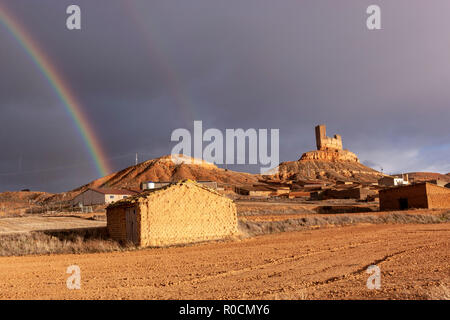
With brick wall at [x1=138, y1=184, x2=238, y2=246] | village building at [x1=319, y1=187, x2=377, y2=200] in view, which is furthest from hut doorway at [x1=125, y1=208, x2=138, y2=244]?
village building at [x1=319, y1=187, x2=377, y2=200]

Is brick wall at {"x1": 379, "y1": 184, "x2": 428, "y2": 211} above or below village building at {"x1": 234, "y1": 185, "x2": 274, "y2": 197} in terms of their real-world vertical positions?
below

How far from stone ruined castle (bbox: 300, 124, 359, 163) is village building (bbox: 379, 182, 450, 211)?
11816 centimetres

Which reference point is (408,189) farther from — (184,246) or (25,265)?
(25,265)

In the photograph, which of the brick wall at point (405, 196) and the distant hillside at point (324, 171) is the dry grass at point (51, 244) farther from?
the distant hillside at point (324, 171)

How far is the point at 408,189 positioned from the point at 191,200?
31.0 metres

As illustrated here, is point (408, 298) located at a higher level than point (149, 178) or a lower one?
lower

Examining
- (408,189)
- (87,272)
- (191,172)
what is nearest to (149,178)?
(191,172)

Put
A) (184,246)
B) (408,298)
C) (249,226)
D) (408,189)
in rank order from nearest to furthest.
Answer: (408,298)
(184,246)
(249,226)
(408,189)

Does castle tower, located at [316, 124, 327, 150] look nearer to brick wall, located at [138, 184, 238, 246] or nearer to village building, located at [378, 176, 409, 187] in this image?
village building, located at [378, 176, 409, 187]

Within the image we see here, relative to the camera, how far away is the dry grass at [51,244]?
20172 millimetres

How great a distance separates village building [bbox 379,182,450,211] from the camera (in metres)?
41.5

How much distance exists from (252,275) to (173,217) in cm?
1163

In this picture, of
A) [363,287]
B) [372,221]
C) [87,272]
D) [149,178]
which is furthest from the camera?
[149,178]
